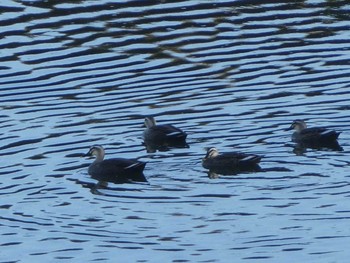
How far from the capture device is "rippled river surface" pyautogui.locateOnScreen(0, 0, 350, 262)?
23078mm

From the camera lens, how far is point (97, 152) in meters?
27.3

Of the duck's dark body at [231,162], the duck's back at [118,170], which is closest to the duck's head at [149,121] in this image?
the duck's back at [118,170]

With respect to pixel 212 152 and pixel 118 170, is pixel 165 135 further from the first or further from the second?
pixel 118 170

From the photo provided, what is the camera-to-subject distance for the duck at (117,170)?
26.6 meters

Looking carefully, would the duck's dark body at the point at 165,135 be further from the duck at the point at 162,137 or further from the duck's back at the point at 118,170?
the duck's back at the point at 118,170

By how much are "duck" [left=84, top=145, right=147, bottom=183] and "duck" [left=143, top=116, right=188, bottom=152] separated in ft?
5.29

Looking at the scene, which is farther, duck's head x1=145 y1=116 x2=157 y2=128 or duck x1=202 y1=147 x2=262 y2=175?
duck's head x1=145 y1=116 x2=157 y2=128

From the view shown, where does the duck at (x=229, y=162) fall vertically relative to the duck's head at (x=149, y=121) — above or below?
below

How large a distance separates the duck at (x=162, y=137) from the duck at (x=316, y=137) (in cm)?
199

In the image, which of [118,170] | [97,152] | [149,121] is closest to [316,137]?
[149,121]

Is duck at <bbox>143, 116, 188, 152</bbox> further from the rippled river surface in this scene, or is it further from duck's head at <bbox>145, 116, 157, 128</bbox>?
the rippled river surface

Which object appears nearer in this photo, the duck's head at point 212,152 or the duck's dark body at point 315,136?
the duck's head at point 212,152

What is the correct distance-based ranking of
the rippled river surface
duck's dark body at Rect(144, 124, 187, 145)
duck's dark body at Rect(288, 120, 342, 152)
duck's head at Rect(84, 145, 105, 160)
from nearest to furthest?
the rippled river surface → duck's head at Rect(84, 145, 105, 160) → duck's dark body at Rect(288, 120, 342, 152) → duck's dark body at Rect(144, 124, 187, 145)

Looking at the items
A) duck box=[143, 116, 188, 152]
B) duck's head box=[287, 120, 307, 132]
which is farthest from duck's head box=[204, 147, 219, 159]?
duck's head box=[287, 120, 307, 132]
